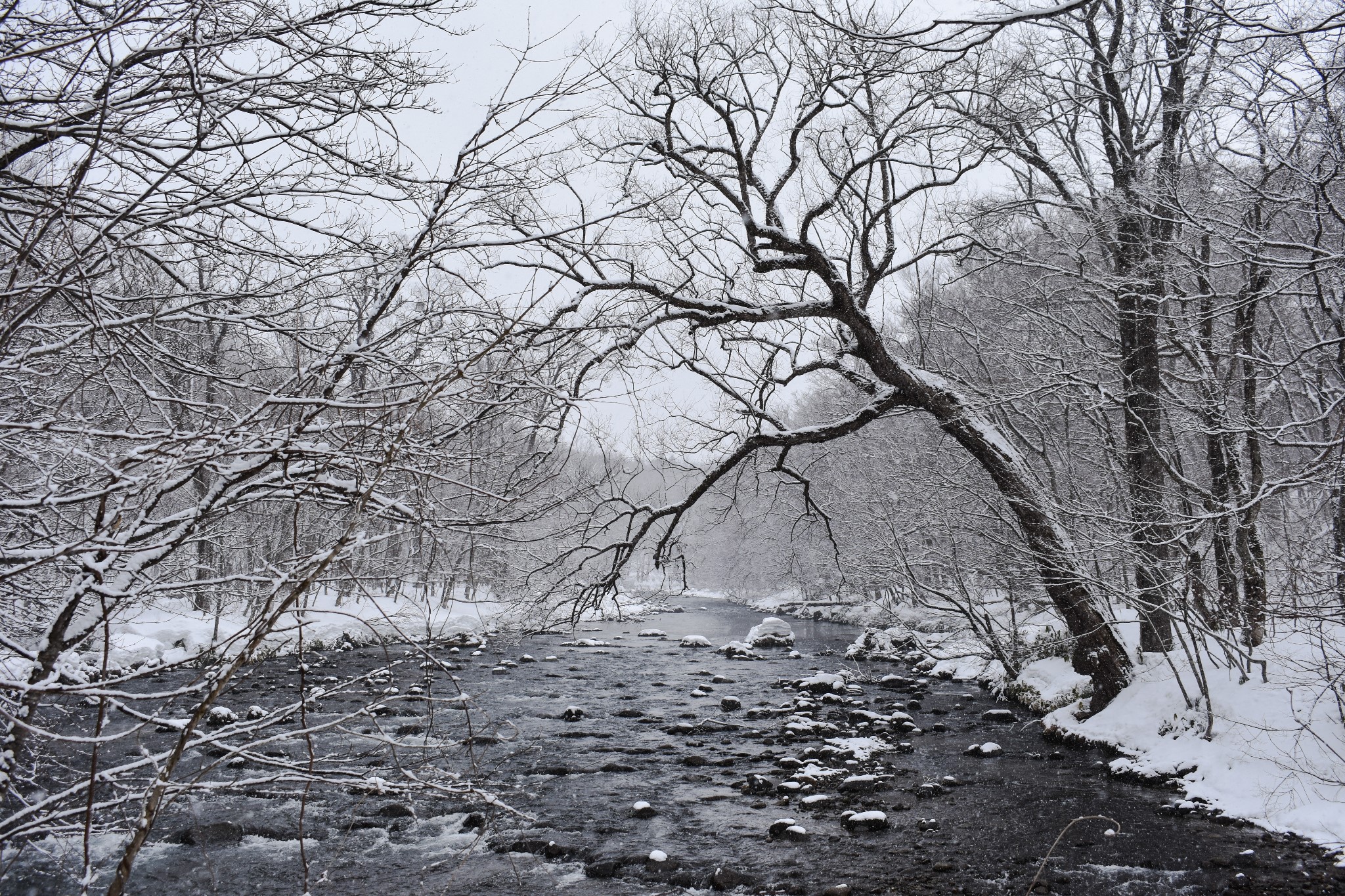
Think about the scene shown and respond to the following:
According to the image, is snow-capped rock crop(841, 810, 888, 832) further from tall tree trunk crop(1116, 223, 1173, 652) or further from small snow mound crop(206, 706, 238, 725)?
small snow mound crop(206, 706, 238, 725)

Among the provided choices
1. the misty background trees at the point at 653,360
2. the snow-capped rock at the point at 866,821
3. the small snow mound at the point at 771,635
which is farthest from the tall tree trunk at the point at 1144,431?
the small snow mound at the point at 771,635

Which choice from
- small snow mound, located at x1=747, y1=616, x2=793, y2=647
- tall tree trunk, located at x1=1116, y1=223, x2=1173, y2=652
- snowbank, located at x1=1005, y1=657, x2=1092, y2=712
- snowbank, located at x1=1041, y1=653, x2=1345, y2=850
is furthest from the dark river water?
small snow mound, located at x1=747, y1=616, x2=793, y2=647

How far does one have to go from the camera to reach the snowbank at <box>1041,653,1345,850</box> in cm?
736

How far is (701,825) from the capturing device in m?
8.36

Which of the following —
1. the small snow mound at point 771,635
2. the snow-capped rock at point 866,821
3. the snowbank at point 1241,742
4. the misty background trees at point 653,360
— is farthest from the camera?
the small snow mound at point 771,635

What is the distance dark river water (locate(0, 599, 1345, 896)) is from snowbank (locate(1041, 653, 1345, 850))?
0.35 meters

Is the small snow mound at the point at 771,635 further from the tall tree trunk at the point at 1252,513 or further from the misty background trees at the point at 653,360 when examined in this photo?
the tall tree trunk at the point at 1252,513

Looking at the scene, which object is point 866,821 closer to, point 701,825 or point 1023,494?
point 701,825

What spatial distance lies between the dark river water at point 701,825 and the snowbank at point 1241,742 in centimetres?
35

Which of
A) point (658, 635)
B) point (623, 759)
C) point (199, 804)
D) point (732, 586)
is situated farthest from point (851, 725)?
point (732, 586)

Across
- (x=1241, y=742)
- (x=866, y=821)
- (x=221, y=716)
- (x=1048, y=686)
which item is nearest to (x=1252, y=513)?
(x=1241, y=742)

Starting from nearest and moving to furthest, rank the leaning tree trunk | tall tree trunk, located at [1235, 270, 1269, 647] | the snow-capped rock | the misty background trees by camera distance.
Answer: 1. the misty background trees
2. the snow-capped rock
3. tall tree trunk, located at [1235, 270, 1269, 647]
4. the leaning tree trunk

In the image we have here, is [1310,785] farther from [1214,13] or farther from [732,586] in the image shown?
[732,586]

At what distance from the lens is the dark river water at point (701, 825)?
267 inches
